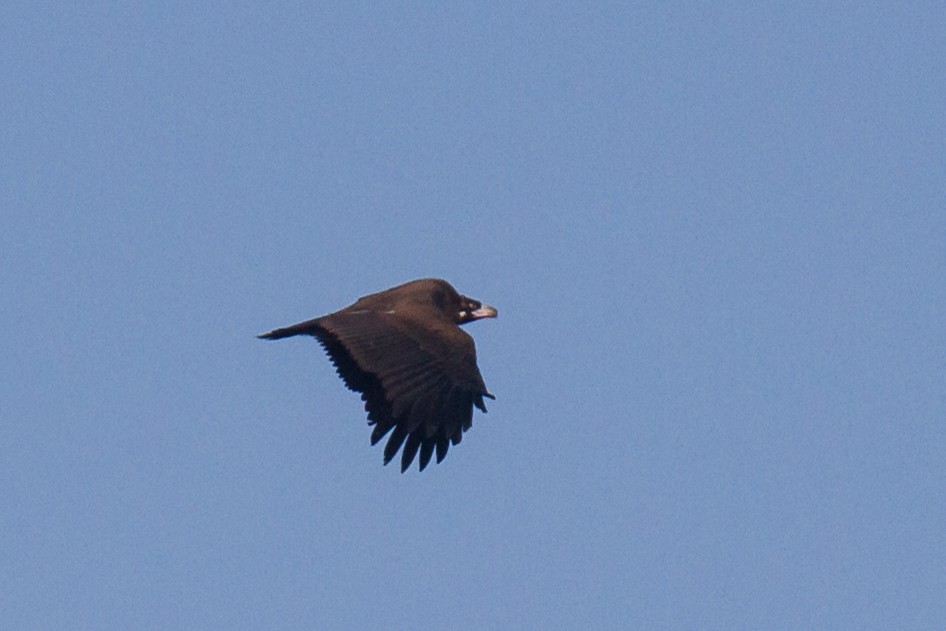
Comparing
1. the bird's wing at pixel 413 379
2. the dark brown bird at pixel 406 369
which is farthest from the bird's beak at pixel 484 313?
the bird's wing at pixel 413 379

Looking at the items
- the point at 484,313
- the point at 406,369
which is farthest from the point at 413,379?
the point at 484,313

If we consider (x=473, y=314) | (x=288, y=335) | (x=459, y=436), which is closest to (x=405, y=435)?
(x=459, y=436)

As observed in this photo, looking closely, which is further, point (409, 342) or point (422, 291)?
point (422, 291)

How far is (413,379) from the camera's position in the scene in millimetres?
21938

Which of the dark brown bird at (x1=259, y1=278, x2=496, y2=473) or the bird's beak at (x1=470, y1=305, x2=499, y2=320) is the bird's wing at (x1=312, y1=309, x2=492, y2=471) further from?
the bird's beak at (x1=470, y1=305, x2=499, y2=320)

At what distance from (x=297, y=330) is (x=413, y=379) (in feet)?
5.98

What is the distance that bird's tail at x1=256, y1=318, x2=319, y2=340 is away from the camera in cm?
2322

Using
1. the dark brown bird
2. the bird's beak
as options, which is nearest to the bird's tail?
the dark brown bird

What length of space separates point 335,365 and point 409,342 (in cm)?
122

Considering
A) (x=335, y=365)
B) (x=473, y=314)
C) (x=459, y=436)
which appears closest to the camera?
(x=459, y=436)

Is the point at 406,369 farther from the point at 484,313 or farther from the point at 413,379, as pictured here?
the point at 484,313

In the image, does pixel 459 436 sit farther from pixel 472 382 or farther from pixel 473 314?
pixel 473 314

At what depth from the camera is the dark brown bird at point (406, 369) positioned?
21.8 meters

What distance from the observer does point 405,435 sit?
72.0ft
